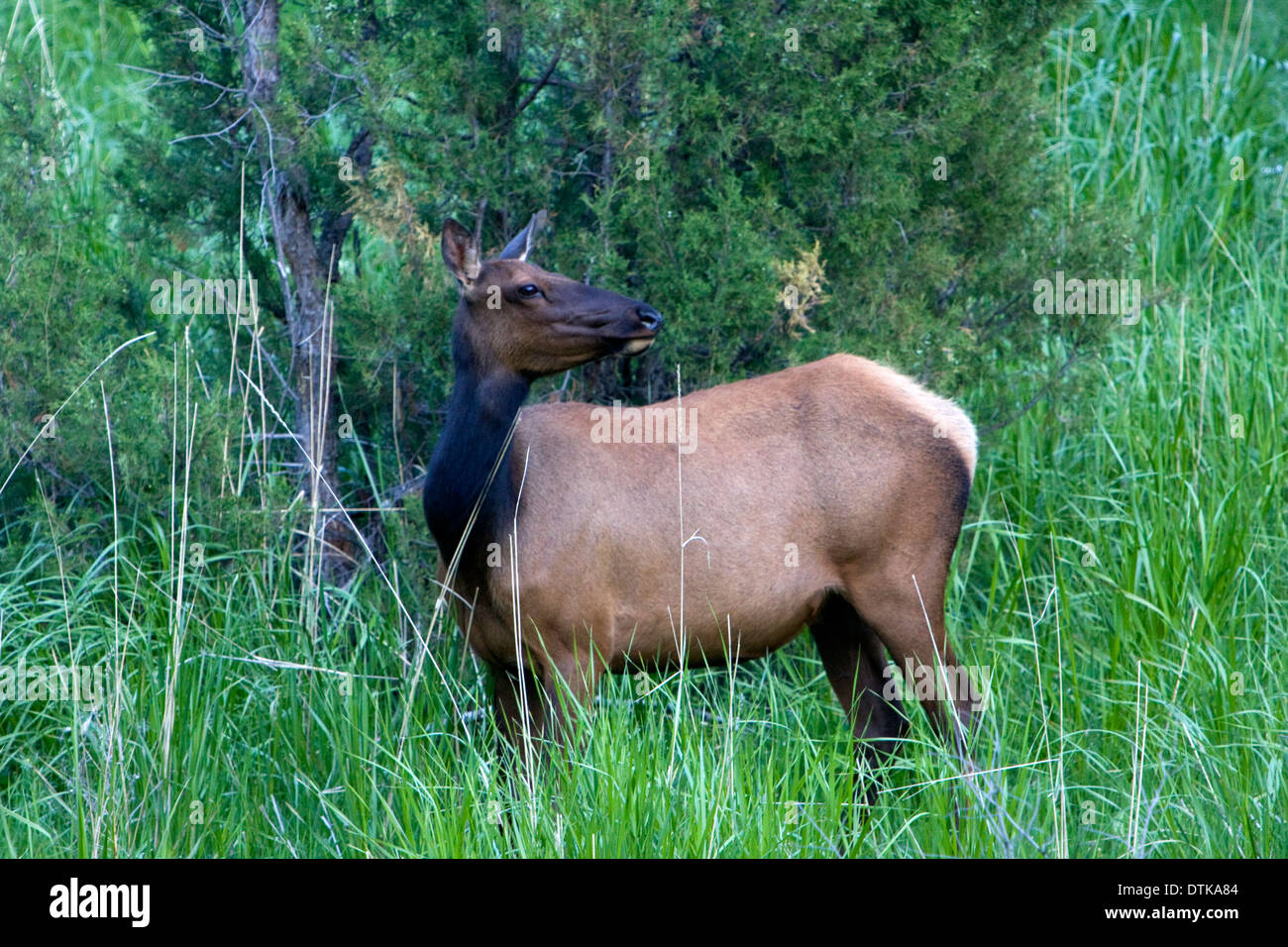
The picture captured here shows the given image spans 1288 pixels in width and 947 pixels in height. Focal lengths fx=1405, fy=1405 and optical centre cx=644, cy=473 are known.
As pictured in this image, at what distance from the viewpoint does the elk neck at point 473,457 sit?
501cm

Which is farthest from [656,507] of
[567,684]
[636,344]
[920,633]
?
[920,633]

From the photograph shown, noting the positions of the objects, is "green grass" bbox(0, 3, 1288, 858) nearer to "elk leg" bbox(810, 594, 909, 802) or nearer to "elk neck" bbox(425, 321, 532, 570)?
"elk leg" bbox(810, 594, 909, 802)

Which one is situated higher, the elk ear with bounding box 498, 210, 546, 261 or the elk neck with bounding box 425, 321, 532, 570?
the elk ear with bounding box 498, 210, 546, 261

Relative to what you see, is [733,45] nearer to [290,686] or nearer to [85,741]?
[290,686]

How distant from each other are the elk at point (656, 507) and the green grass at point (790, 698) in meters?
0.28

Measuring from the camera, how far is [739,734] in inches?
188

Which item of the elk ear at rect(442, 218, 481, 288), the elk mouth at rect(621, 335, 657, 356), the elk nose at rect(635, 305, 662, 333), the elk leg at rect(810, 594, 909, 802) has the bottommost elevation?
the elk leg at rect(810, 594, 909, 802)

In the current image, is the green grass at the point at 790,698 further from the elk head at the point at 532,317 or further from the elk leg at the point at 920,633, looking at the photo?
the elk head at the point at 532,317

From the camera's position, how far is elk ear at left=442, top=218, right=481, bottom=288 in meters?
5.09

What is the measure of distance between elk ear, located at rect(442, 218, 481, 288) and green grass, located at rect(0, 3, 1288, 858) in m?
1.31

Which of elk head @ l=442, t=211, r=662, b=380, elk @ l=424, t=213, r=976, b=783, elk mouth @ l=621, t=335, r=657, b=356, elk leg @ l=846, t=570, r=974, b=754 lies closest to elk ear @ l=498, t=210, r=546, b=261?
elk @ l=424, t=213, r=976, b=783

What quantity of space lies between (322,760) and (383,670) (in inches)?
26.4

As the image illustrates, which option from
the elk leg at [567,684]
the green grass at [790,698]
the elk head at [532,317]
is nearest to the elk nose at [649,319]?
the elk head at [532,317]

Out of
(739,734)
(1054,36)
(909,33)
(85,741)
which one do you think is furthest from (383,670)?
(1054,36)
